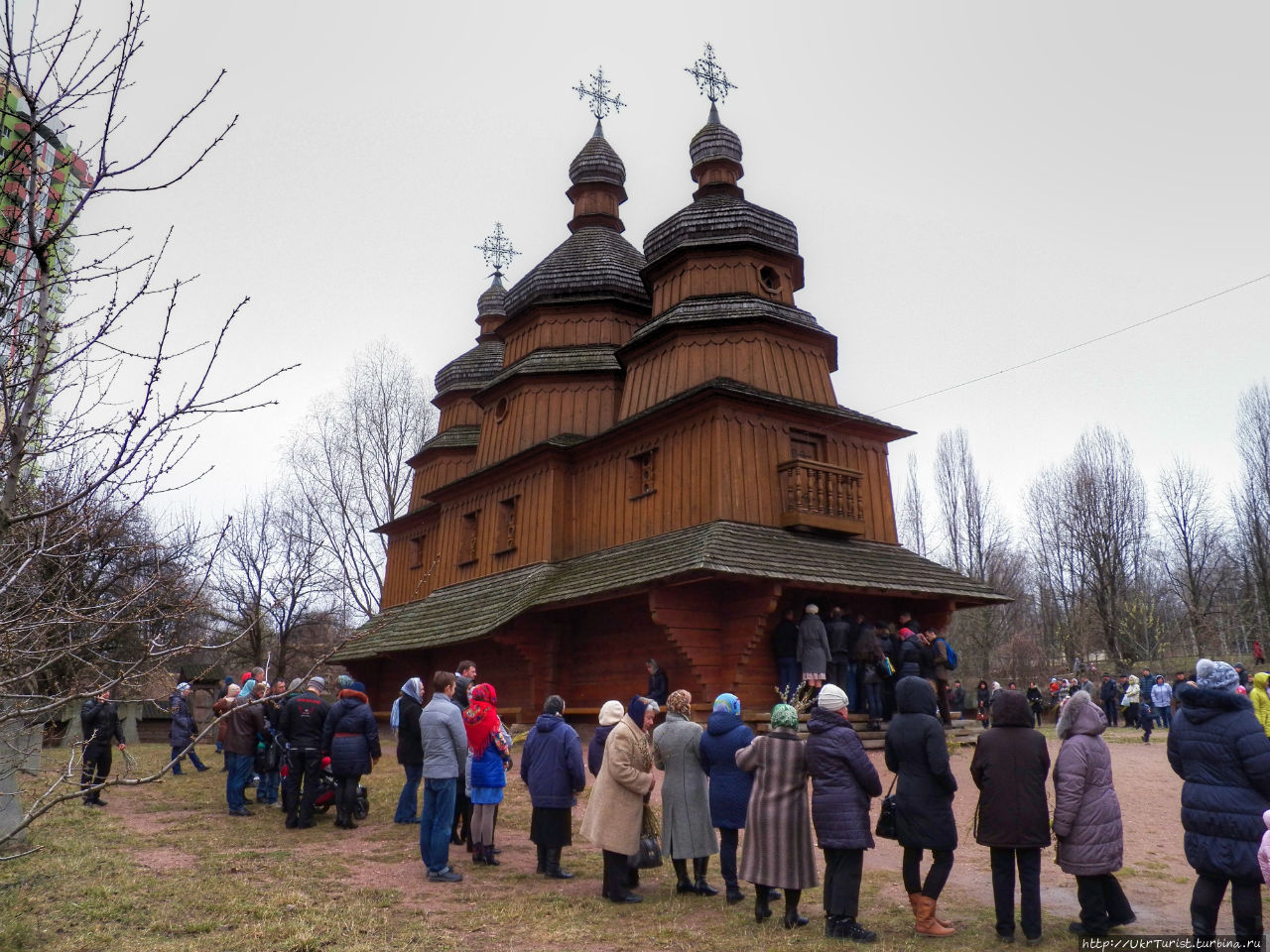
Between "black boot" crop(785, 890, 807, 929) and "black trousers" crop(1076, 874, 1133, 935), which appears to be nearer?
"black trousers" crop(1076, 874, 1133, 935)

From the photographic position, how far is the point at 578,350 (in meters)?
21.2

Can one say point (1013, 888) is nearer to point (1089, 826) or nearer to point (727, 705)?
point (1089, 826)

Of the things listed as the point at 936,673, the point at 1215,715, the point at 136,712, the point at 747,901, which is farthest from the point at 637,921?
the point at 136,712

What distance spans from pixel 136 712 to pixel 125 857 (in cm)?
1803

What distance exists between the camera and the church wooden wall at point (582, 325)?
70.3ft

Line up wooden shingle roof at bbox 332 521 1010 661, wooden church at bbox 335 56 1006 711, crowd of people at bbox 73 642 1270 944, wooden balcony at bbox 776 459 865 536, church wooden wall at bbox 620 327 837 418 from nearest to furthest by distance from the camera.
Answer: crowd of people at bbox 73 642 1270 944 < wooden shingle roof at bbox 332 521 1010 661 < wooden church at bbox 335 56 1006 711 < wooden balcony at bbox 776 459 865 536 < church wooden wall at bbox 620 327 837 418

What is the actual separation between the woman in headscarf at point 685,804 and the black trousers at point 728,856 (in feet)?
0.26

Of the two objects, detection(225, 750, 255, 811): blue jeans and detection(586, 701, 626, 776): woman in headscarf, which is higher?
detection(586, 701, 626, 776): woman in headscarf

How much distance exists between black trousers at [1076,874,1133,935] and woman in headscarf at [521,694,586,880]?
3927mm

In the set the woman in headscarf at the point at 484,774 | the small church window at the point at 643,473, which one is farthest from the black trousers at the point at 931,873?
the small church window at the point at 643,473

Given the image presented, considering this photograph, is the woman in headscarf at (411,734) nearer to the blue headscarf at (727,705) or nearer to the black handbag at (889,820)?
the blue headscarf at (727,705)

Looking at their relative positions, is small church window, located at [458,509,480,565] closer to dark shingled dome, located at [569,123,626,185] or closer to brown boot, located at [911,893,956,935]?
dark shingled dome, located at [569,123,626,185]

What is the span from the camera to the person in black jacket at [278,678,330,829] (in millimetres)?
10836

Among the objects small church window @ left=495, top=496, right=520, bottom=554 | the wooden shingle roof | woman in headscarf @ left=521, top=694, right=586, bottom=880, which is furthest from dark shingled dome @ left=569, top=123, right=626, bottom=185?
woman in headscarf @ left=521, top=694, right=586, bottom=880
